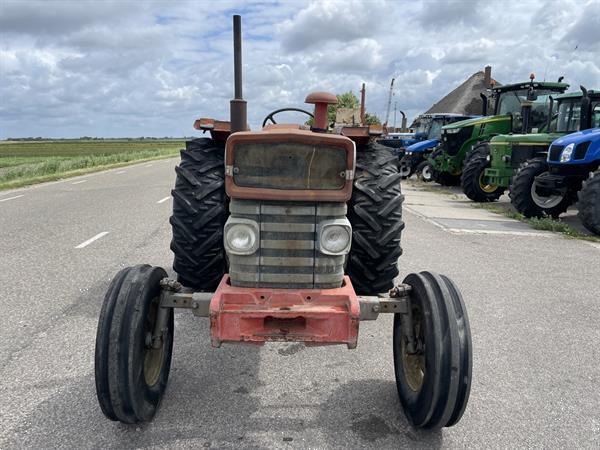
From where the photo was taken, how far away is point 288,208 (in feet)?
9.32

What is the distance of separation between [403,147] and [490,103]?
20.7 ft

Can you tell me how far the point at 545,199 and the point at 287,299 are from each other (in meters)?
9.33

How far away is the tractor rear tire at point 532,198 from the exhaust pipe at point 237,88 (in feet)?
27.6

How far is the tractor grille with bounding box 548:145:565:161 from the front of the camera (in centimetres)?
946

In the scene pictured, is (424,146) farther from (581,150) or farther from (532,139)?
(581,150)

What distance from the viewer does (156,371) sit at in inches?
122

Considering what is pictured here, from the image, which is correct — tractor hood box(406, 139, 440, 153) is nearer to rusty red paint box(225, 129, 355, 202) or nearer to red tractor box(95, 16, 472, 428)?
red tractor box(95, 16, 472, 428)

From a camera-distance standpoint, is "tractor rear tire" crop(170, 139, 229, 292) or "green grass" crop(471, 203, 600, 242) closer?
"tractor rear tire" crop(170, 139, 229, 292)

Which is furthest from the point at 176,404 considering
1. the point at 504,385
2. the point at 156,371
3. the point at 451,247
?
the point at 451,247

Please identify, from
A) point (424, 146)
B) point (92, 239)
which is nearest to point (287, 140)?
point (92, 239)

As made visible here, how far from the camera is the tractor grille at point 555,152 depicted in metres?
9.46

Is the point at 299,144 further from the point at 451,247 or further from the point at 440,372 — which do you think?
the point at 451,247

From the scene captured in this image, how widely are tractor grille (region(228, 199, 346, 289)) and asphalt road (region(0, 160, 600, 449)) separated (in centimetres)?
76

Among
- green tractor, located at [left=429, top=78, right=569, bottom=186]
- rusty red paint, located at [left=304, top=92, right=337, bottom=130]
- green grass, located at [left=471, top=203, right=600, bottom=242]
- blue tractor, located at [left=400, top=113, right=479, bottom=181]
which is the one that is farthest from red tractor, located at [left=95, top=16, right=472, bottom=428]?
blue tractor, located at [left=400, top=113, right=479, bottom=181]
